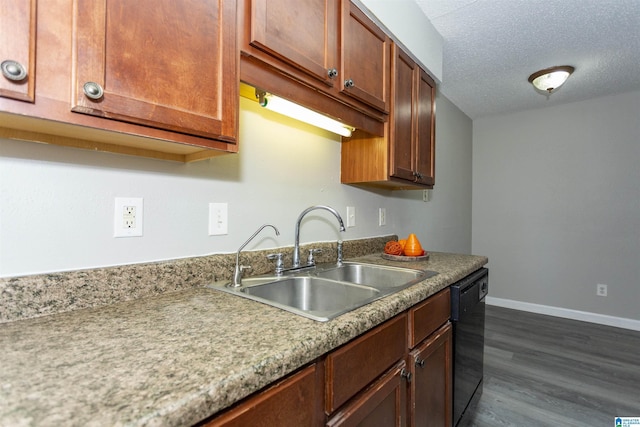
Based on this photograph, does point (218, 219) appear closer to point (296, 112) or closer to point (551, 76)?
point (296, 112)

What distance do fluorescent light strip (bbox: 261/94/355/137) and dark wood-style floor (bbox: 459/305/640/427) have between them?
5.30 feet

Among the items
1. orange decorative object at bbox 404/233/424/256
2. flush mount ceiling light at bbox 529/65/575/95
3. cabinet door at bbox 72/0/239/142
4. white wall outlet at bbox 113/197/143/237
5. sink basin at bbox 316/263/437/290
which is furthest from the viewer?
flush mount ceiling light at bbox 529/65/575/95

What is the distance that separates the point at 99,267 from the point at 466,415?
1797 mm

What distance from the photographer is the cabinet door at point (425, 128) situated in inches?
73.4

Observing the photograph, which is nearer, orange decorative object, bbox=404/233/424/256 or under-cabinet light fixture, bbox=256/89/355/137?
under-cabinet light fixture, bbox=256/89/355/137

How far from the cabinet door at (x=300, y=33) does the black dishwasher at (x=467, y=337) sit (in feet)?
3.61

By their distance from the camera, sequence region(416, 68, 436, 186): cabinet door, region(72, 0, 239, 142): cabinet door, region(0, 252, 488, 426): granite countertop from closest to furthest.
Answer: region(0, 252, 488, 426): granite countertop → region(72, 0, 239, 142): cabinet door → region(416, 68, 436, 186): cabinet door

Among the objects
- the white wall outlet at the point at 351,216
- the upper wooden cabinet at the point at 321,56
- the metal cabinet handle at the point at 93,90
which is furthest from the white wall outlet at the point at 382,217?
the metal cabinet handle at the point at 93,90

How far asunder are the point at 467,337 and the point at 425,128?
122 cm

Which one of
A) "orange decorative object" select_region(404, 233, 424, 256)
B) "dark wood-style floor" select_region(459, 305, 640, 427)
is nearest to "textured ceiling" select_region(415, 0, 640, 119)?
"orange decorative object" select_region(404, 233, 424, 256)

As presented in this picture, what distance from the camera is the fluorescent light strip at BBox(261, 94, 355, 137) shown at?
1174 millimetres

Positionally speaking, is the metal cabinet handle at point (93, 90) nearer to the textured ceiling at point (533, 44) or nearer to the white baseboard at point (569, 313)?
the textured ceiling at point (533, 44)

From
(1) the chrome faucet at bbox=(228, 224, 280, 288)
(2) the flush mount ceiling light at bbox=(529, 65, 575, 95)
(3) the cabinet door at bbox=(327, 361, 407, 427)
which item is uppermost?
(2) the flush mount ceiling light at bbox=(529, 65, 575, 95)

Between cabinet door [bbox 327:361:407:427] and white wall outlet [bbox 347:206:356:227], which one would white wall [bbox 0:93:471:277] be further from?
cabinet door [bbox 327:361:407:427]
